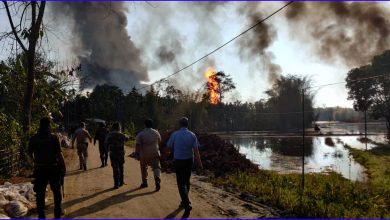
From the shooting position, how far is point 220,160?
17.9m

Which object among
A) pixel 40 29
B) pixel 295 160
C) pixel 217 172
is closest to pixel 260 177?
pixel 217 172

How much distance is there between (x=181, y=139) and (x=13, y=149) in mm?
8304

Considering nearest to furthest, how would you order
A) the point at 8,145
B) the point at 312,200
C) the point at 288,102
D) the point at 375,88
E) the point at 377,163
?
the point at 312,200, the point at 8,145, the point at 377,163, the point at 375,88, the point at 288,102

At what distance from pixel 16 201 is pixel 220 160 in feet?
33.7

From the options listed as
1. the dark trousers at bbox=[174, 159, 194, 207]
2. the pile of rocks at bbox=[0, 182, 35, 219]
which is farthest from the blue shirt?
the pile of rocks at bbox=[0, 182, 35, 219]

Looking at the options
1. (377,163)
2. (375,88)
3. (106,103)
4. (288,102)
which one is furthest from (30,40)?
(288,102)

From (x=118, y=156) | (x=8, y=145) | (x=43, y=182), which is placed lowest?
(x=43, y=182)

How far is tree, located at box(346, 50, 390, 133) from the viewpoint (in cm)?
5837

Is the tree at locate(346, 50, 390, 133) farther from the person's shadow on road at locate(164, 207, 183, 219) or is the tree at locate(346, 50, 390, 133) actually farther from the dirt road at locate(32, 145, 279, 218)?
the person's shadow on road at locate(164, 207, 183, 219)

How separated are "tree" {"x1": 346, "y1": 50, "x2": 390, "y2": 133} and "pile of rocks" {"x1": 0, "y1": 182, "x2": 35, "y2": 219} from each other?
176ft

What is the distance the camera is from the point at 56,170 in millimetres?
8016

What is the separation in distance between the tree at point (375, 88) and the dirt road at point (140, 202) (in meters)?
50.2

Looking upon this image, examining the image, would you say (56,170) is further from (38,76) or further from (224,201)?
(38,76)

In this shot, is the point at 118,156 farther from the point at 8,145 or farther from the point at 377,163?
the point at 377,163
